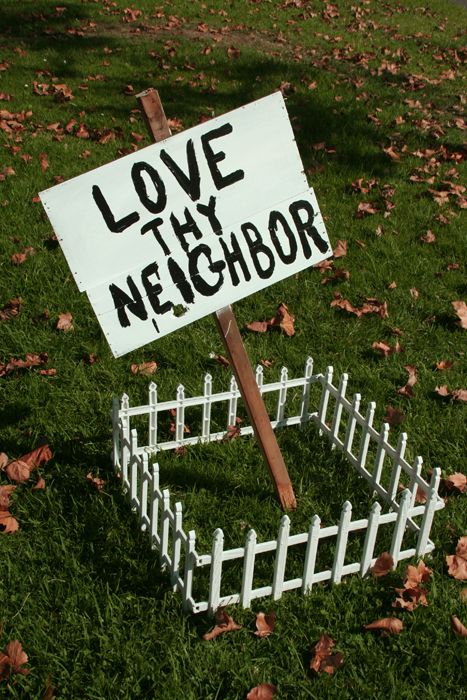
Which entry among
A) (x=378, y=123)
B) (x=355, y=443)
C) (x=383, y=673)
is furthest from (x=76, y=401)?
(x=378, y=123)

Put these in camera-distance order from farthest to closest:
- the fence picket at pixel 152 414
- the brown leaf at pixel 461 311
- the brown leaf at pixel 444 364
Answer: the brown leaf at pixel 461 311
the brown leaf at pixel 444 364
the fence picket at pixel 152 414

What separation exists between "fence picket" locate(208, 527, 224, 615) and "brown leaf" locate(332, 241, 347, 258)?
3.47 m

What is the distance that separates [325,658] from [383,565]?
20.1 inches

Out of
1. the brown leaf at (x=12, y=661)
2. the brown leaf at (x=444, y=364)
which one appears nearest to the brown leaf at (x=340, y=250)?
the brown leaf at (x=444, y=364)

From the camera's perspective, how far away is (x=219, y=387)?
436 cm

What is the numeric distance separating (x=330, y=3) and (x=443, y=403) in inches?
437

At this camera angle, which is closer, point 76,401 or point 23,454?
point 23,454

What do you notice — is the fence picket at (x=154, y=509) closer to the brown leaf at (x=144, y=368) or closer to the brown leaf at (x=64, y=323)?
the brown leaf at (x=144, y=368)

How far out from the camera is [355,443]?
4008mm

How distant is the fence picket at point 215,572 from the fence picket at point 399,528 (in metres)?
0.75

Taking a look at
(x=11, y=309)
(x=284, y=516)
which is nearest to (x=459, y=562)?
(x=284, y=516)

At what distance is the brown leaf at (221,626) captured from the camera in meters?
2.80

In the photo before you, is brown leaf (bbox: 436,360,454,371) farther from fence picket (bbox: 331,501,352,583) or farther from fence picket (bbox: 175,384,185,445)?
fence picket (bbox: 331,501,352,583)

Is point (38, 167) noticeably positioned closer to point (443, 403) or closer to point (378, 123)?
point (378, 123)
